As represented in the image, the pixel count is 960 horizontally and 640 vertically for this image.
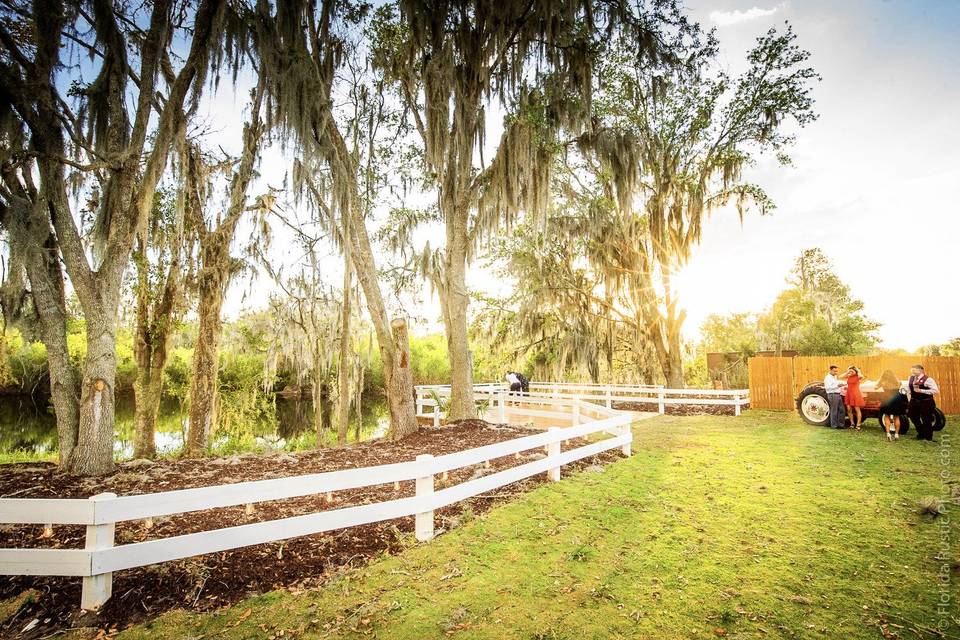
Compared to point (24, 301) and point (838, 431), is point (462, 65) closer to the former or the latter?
point (24, 301)

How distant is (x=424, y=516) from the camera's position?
4.35 metres

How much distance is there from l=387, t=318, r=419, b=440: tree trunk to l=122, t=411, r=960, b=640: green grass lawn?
389cm

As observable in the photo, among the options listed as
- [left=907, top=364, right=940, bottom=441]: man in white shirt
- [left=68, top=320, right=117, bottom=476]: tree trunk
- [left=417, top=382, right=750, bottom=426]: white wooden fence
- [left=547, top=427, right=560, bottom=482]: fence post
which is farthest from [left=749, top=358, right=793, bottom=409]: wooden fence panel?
[left=68, top=320, right=117, bottom=476]: tree trunk

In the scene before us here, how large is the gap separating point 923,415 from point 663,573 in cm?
826

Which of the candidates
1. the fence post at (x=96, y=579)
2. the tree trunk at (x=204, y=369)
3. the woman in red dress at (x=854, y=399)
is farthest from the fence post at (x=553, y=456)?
the woman in red dress at (x=854, y=399)

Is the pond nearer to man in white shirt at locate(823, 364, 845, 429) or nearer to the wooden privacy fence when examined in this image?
man in white shirt at locate(823, 364, 845, 429)

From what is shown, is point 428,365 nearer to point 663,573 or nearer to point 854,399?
point 854,399

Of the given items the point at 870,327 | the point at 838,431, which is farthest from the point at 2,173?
the point at 870,327

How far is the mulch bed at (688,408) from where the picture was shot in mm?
13797

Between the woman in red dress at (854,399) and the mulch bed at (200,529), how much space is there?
26.0 feet

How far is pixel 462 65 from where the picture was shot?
378 inches

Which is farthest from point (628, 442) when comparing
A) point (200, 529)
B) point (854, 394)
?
point (200, 529)

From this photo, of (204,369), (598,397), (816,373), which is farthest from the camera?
(598,397)

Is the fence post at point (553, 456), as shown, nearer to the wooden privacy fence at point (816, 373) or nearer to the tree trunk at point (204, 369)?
the tree trunk at point (204, 369)
